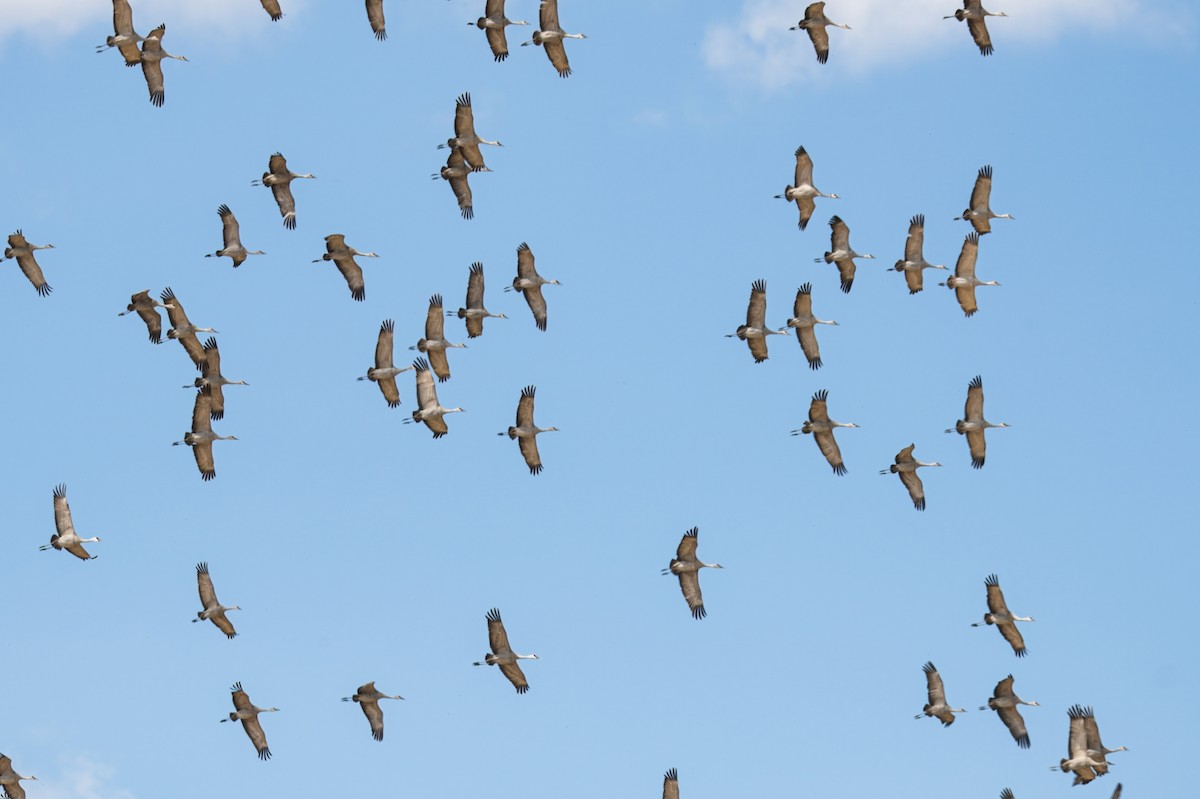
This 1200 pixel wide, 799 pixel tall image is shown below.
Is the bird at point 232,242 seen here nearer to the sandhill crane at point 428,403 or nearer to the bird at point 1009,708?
→ the sandhill crane at point 428,403

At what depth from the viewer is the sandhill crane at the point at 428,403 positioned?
52.8 meters

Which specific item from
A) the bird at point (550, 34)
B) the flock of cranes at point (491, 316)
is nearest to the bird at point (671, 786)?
the flock of cranes at point (491, 316)

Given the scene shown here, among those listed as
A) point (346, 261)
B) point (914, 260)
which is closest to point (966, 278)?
point (914, 260)

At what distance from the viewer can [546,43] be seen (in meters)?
52.1

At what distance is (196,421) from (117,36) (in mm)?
8430

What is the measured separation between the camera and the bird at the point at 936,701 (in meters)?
50.5

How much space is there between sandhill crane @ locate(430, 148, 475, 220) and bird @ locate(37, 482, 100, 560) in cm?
1060

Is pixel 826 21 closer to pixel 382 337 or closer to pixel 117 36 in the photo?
pixel 382 337

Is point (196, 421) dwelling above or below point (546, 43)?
below

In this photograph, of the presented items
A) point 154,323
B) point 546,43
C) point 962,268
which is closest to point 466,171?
point 546,43

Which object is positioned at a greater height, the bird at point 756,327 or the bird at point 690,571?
the bird at point 756,327

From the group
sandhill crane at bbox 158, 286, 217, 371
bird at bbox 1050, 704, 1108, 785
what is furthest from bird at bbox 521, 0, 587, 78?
bird at bbox 1050, 704, 1108, 785

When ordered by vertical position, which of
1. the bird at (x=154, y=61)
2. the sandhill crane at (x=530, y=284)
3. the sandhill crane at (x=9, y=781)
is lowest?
the sandhill crane at (x=9, y=781)

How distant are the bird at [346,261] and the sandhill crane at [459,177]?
2.67 m
